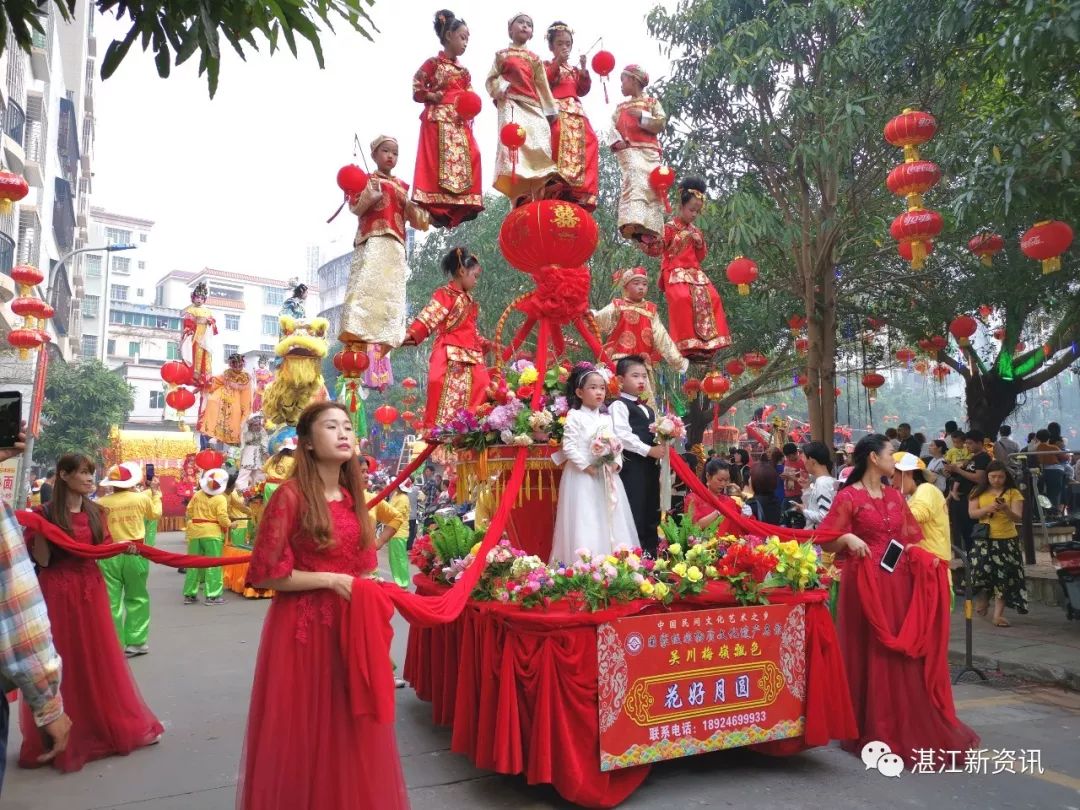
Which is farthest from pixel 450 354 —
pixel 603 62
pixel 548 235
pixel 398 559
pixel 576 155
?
pixel 398 559

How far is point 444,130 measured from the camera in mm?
5285

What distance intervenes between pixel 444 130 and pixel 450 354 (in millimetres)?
1421

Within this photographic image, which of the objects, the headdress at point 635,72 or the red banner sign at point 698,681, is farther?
the headdress at point 635,72

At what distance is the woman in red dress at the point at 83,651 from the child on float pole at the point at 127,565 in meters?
2.05

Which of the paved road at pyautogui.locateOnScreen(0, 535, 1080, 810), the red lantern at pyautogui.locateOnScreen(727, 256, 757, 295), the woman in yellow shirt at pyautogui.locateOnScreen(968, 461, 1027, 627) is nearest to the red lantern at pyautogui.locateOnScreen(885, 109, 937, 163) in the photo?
the red lantern at pyautogui.locateOnScreen(727, 256, 757, 295)

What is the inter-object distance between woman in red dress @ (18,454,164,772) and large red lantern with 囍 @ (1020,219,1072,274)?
7.46 meters

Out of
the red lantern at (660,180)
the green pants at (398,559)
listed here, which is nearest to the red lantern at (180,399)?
the green pants at (398,559)

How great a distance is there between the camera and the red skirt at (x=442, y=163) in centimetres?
528

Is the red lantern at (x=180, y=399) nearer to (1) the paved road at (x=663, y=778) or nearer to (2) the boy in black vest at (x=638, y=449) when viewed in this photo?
(1) the paved road at (x=663, y=778)

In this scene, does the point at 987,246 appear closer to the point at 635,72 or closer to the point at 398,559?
the point at 635,72

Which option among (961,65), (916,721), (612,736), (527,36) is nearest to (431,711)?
(612,736)

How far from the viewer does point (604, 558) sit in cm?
420

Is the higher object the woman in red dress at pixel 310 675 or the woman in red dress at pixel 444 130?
the woman in red dress at pixel 444 130

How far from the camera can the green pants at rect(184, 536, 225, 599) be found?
34.0ft
